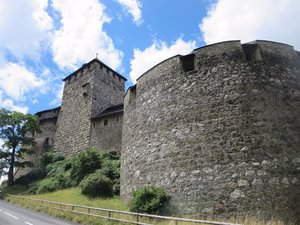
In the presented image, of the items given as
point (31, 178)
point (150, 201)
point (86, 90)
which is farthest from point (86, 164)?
point (86, 90)

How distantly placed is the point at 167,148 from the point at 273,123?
13.7 feet

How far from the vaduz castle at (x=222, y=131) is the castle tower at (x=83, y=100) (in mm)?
17014

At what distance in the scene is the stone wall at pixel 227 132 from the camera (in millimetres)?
10791

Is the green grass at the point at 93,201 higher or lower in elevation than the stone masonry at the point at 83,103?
lower

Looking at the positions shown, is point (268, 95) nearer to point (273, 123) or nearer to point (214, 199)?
point (273, 123)

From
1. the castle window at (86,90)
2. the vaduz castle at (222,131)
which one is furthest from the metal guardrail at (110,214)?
the castle window at (86,90)

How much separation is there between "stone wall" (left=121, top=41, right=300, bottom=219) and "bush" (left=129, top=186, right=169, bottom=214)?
0.41 meters

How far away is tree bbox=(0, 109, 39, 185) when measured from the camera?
1262 inches

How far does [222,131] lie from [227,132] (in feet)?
0.64

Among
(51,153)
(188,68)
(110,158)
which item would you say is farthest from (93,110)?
(188,68)

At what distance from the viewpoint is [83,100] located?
34406 millimetres

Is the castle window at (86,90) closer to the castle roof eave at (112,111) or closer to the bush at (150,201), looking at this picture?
the castle roof eave at (112,111)

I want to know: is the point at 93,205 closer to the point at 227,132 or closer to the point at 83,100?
the point at 227,132

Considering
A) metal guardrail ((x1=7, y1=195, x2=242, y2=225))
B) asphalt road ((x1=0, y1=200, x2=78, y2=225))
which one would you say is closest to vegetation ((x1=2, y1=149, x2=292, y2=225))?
metal guardrail ((x1=7, y1=195, x2=242, y2=225))
